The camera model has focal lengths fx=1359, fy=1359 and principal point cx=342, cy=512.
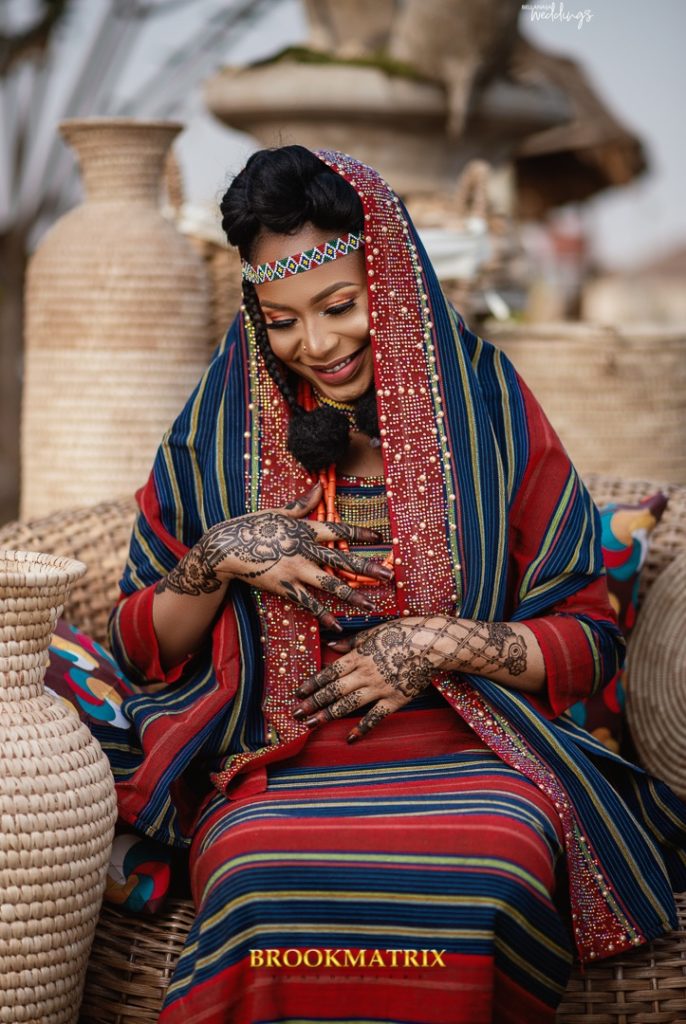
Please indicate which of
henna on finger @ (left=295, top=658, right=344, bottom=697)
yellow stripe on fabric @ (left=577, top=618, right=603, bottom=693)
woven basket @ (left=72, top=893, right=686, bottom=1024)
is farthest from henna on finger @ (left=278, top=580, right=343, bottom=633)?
woven basket @ (left=72, top=893, right=686, bottom=1024)

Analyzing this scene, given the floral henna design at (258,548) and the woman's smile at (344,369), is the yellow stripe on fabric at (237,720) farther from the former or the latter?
the woman's smile at (344,369)

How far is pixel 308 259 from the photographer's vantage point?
7.88 ft

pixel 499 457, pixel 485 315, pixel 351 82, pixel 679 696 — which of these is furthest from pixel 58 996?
pixel 351 82

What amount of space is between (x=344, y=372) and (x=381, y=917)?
0.97 metres

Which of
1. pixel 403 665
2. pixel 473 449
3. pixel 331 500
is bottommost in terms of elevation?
pixel 403 665

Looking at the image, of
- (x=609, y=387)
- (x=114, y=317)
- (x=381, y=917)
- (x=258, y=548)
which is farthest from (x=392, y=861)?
(x=609, y=387)

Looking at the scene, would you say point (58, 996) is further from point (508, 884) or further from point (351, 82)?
point (351, 82)

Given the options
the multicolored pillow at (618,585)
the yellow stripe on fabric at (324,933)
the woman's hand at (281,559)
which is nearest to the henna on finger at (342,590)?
the woman's hand at (281,559)

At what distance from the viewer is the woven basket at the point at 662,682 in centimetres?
312

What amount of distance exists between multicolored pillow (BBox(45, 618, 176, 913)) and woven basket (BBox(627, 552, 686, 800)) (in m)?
1.18

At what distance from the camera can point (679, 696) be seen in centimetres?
311

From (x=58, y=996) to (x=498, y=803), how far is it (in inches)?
30.4

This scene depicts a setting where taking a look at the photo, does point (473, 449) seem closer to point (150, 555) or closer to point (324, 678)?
point (324, 678)

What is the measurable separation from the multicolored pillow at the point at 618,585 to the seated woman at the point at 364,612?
1.94ft
